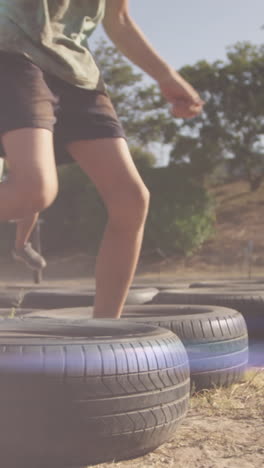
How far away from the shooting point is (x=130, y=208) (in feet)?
8.54

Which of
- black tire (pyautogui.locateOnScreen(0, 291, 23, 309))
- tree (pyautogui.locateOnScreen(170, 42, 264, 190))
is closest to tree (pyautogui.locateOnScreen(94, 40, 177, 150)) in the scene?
tree (pyautogui.locateOnScreen(170, 42, 264, 190))

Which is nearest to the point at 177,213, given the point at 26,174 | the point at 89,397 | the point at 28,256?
the point at 28,256

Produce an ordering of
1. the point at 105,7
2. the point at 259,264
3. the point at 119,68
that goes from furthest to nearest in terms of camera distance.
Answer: the point at 119,68 < the point at 259,264 < the point at 105,7

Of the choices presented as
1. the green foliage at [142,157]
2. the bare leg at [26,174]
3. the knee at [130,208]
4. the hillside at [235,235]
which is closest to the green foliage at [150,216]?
the hillside at [235,235]

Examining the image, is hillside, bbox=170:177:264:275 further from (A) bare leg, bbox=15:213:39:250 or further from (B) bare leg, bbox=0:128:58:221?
(B) bare leg, bbox=0:128:58:221

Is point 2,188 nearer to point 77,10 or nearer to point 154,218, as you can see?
point 77,10

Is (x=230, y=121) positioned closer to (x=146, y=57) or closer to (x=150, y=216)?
(x=150, y=216)

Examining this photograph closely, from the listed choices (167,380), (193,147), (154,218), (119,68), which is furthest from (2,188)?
(119,68)

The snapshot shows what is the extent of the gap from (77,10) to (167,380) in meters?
1.44

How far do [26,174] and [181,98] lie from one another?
0.85 meters

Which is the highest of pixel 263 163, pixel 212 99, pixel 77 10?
pixel 77 10

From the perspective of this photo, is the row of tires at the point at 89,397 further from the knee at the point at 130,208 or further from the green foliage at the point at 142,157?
the green foliage at the point at 142,157

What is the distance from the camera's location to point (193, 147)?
30.9 meters

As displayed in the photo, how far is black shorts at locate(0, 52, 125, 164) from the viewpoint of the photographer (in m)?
2.24
